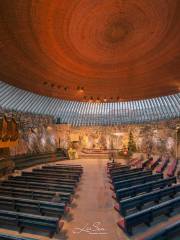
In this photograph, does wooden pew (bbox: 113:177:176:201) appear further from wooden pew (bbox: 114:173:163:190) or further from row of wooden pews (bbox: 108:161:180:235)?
wooden pew (bbox: 114:173:163:190)

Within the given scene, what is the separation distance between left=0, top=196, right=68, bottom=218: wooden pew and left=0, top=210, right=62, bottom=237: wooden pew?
0.51 meters

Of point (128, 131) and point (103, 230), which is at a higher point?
point (128, 131)

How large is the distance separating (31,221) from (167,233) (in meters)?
3.98

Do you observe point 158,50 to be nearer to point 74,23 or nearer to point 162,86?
point 74,23

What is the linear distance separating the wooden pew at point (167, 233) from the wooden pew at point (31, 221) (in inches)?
108

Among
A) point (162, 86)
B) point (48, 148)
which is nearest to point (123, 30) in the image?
point (162, 86)

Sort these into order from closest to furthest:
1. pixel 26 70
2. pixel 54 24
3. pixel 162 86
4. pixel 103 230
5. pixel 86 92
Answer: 1. pixel 103 230
2. pixel 54 24
3. pixel 26 70
4. pixel 162 86
5. pixel 86 92

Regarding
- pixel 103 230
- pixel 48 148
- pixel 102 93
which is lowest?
pixel 103 230

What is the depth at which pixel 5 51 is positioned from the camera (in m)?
10.5

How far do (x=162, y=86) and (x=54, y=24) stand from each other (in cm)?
1328

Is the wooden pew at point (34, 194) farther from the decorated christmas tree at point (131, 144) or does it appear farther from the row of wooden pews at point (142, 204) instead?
the decorated christmas tree at point (131, 144)

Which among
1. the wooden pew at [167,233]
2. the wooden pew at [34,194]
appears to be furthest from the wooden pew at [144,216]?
the wooden pew at [34,194]

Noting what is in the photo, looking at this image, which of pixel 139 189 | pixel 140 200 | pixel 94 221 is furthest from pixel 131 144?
pixel 94 221

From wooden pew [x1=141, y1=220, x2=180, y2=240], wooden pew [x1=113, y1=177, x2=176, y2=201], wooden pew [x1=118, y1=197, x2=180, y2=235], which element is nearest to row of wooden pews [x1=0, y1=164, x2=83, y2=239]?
wooden pew [x1=118, y1=197, x2=180, y2=235]
